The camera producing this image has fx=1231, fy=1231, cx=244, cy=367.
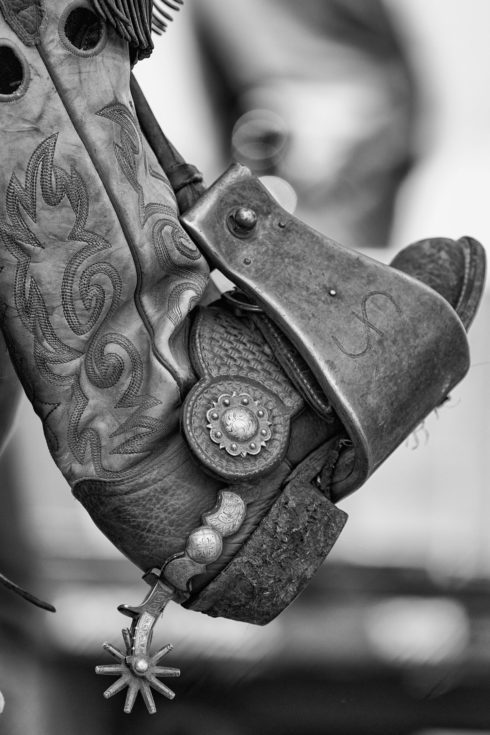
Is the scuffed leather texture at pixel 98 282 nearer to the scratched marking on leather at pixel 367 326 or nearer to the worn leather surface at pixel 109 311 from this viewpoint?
the worn leather surface at pixel 109 311

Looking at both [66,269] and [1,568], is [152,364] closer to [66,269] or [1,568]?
[66,269]

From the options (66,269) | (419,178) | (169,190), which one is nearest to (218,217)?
(169,190)

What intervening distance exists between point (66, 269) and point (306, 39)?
9.26 feet

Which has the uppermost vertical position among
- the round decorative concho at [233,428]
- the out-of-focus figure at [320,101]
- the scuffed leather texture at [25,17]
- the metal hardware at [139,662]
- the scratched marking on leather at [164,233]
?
the out-of-focus figure at [320,101]

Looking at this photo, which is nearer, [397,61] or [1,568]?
[1,568]

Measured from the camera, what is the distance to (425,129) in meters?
3.68

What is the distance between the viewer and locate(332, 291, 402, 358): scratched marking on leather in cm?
108

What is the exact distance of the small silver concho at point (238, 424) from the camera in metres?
1.05

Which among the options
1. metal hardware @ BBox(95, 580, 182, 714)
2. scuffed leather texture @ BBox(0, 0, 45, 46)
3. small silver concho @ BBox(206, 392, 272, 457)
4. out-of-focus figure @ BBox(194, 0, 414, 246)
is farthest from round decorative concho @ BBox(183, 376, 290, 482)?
out-of-focus figure @ BBox(194, 0, 414, 246)

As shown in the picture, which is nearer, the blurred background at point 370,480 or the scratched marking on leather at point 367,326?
the scratched marking on leather at point 367,326

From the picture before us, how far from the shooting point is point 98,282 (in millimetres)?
1041

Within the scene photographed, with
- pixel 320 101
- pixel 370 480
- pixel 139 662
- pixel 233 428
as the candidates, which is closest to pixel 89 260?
pixel 233 428

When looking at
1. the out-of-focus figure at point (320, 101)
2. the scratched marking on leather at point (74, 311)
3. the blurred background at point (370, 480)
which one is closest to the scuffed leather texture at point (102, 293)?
the scratched marking on leather at point (74, 311)

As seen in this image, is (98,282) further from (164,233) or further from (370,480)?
(370,480)
